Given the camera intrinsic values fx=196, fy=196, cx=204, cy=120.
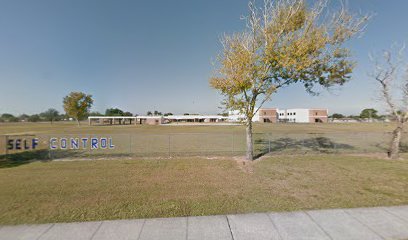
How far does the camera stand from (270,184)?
6508 millimetres

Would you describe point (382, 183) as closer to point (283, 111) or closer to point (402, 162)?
point (402, 162)

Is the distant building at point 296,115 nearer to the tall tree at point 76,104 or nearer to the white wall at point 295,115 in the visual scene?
the white wall at point 295,115

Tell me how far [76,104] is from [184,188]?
2862 inches

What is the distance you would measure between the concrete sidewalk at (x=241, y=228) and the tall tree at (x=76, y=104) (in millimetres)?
72325

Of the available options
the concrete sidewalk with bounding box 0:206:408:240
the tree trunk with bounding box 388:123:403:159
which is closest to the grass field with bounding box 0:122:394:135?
the tree trunk with bounding box 388:123:403:159

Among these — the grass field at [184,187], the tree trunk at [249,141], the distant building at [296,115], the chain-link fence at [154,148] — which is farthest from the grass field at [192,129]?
the distant building at [296,115]

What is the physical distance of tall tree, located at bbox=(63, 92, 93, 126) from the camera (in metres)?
64.3

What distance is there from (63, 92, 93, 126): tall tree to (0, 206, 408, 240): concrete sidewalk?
237 ft

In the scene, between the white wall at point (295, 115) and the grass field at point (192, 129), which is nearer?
the grass field at point (192, 129)

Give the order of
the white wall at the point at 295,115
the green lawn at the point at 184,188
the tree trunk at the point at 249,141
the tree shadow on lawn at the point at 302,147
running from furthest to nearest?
1. the white wall at the point at 295,115
2. the tree shadow on lawn at the point at 302,147
3. the tree trunk at the point at 249,141
4. the green lawn at the point at 184,188

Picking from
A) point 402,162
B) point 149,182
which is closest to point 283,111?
point 402,162

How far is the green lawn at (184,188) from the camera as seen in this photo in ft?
15.3

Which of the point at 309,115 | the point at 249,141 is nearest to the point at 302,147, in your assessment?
the point at 249,141

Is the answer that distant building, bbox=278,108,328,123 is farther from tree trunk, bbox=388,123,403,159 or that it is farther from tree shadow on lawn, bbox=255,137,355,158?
tree trunk, bbox=388,123,403,159
